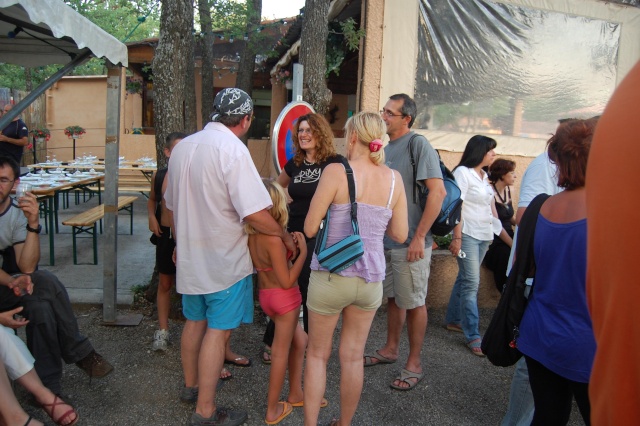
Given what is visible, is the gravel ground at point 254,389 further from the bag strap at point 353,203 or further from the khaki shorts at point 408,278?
the bag strap at point 353,203

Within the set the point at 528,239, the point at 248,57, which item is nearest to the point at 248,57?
the point at 248,57

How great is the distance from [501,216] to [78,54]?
416cm

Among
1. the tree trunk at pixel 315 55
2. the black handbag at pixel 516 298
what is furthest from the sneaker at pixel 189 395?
the tree trunk at pixel 315 55

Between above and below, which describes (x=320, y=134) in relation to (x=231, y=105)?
below

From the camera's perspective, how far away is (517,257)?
2.29 meters

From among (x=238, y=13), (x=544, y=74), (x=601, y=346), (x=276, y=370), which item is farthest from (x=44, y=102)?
(x=601, y=346)

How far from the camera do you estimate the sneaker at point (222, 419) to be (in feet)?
9.41

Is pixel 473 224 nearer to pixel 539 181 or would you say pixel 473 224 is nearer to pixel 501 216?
pixel 501 216

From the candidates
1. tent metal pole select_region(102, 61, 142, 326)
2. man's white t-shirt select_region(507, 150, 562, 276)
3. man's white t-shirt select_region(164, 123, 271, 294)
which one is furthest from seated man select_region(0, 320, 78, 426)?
man's white t-shirt select_region(507, 150, 562, 276)

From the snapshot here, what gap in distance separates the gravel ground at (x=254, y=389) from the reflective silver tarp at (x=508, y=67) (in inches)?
124

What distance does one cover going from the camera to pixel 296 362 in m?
3.22

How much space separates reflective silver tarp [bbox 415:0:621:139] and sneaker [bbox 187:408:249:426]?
419 cm

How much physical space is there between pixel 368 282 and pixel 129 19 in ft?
122

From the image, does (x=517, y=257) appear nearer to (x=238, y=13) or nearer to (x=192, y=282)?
(x=192, y=282)
